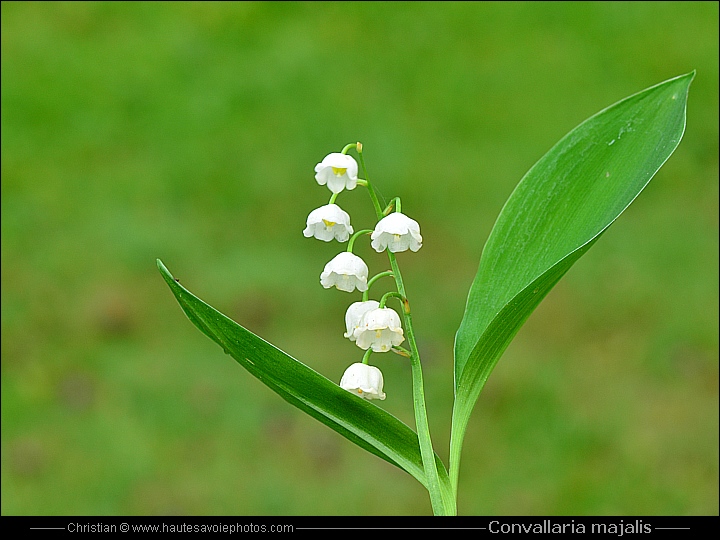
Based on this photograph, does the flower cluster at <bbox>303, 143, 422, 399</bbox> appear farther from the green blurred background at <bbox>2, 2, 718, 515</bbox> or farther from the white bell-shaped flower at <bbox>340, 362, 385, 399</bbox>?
the green blurred background at <bbox>2, 2, 718, 515</bbox>

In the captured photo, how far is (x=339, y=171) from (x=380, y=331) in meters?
0.14

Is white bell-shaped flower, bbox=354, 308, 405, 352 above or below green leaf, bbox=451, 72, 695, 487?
below

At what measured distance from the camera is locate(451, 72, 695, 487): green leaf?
618 millimetres

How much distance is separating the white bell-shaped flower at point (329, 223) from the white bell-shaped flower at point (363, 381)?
0.38 feet

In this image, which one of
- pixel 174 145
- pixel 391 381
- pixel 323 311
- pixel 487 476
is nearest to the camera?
pixel 487 476

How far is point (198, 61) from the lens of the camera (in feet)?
10.0

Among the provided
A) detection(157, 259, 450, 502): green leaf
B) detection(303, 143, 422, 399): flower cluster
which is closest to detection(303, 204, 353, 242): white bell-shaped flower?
detection(303, 143, 422, 399): flower cluster

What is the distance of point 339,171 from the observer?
0.60 m

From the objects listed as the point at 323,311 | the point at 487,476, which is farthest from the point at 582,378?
the point at 323,311

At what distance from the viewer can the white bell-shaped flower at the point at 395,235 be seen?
0.59 meters

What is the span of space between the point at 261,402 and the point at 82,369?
1.92 ft

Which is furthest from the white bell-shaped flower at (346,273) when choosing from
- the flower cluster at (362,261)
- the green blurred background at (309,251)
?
the green blurred background at (309,251)

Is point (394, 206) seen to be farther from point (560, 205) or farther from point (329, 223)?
point (560, 205)
